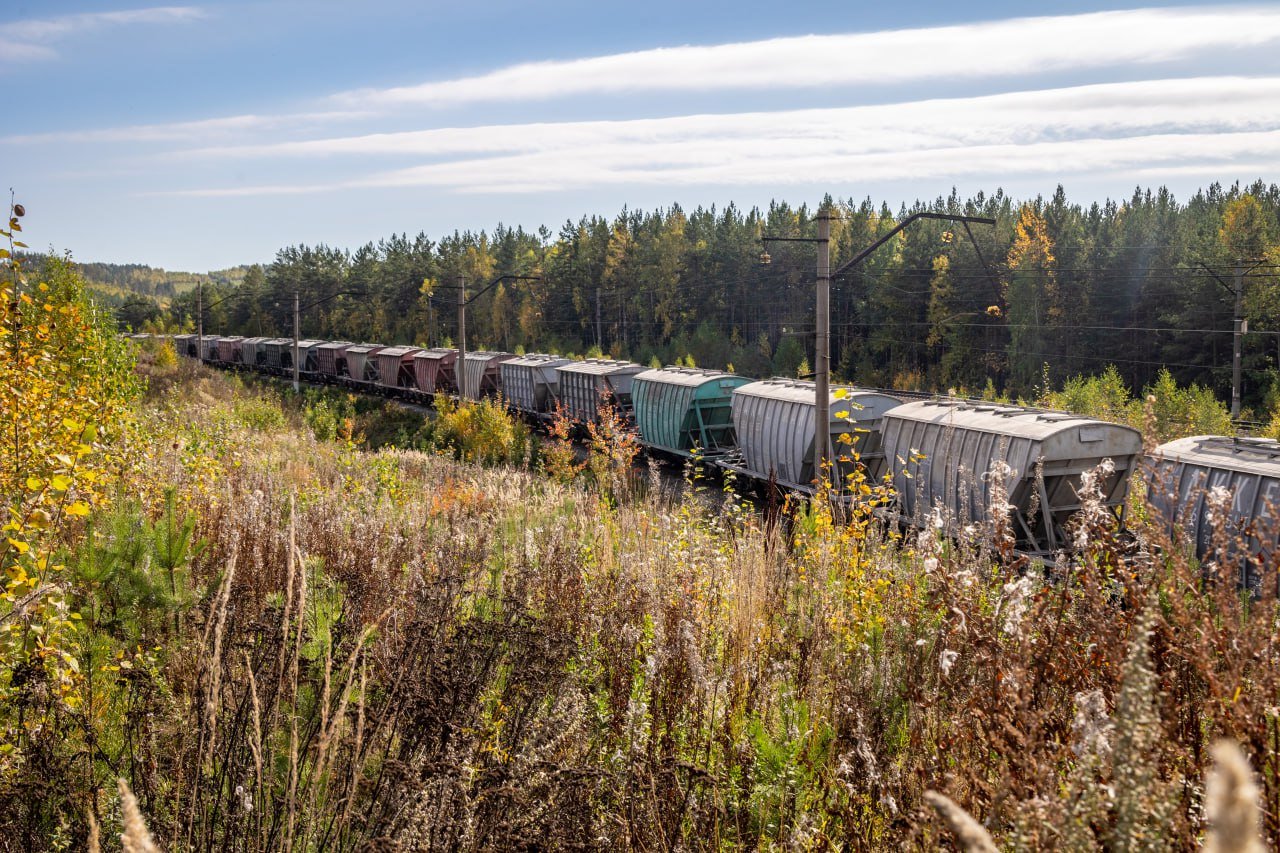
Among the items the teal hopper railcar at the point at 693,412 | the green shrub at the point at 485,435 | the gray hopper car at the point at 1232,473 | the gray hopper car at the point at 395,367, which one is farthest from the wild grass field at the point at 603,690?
the gray hopper car at the point at 395,367

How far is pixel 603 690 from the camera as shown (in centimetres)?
588

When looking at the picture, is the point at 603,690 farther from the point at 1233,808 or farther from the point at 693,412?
the point at 693,412

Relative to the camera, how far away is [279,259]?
109625mm

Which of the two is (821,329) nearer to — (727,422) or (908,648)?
(908,648)

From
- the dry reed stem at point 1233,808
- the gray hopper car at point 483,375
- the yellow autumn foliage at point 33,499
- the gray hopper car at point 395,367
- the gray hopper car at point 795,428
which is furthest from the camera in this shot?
the gray hopper car at point 395,367

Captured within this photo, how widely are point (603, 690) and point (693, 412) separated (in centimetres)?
1973

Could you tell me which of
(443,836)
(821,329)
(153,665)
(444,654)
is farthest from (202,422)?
(443,836)

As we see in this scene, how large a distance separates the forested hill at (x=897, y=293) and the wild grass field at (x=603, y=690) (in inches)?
1159

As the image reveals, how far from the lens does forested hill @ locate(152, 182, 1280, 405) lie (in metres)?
51.1

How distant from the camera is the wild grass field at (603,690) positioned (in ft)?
9.00

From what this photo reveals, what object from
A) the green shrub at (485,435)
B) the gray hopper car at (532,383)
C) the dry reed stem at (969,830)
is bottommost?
the green shrub at (485,435)

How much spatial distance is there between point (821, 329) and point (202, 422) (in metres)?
15.2

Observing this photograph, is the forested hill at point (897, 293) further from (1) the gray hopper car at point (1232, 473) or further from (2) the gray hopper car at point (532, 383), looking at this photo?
(1) the gray hopper car at point (1232, 473)

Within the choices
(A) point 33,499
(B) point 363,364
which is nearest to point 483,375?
(B) point 363,364
